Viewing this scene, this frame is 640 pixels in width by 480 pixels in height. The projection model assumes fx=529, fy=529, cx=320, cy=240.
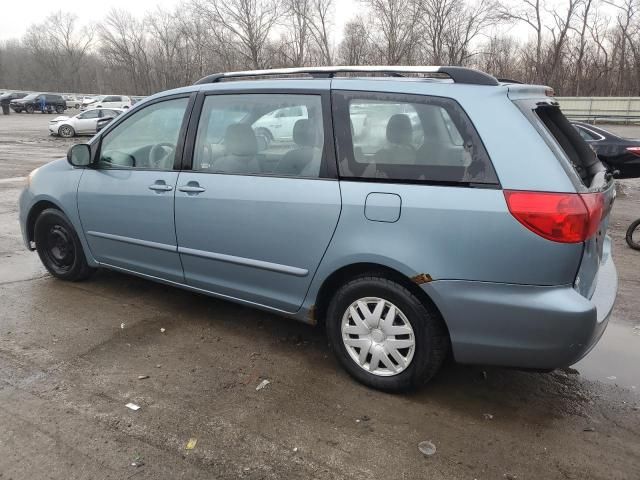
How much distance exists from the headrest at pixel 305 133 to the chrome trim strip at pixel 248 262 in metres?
0.77

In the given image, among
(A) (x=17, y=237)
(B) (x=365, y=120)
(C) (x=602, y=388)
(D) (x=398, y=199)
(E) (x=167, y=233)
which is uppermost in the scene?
(B) (x=365, y=120)

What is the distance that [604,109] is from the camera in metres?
33.2

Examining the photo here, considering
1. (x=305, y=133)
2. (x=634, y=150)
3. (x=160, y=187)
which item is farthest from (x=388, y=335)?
(x=634, y=150)

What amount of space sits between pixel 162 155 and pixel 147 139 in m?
0.33

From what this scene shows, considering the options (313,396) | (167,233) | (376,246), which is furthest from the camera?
(167,233)

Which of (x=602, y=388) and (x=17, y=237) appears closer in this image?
(x=602, y=388)

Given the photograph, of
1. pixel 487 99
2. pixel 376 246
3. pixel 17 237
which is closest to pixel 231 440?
pixel 376 246

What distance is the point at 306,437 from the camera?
2715 mm

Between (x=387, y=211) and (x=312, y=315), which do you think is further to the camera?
(x=312, y=315)

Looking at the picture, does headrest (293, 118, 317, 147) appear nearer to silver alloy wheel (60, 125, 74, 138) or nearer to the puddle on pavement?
the puddle on pavement

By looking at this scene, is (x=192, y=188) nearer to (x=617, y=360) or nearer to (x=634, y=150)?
(x=617, y=360)

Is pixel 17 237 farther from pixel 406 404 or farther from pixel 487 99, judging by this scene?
pixel 487 99

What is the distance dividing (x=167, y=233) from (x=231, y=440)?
5.65 feet

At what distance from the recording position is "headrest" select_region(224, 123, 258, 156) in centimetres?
355
